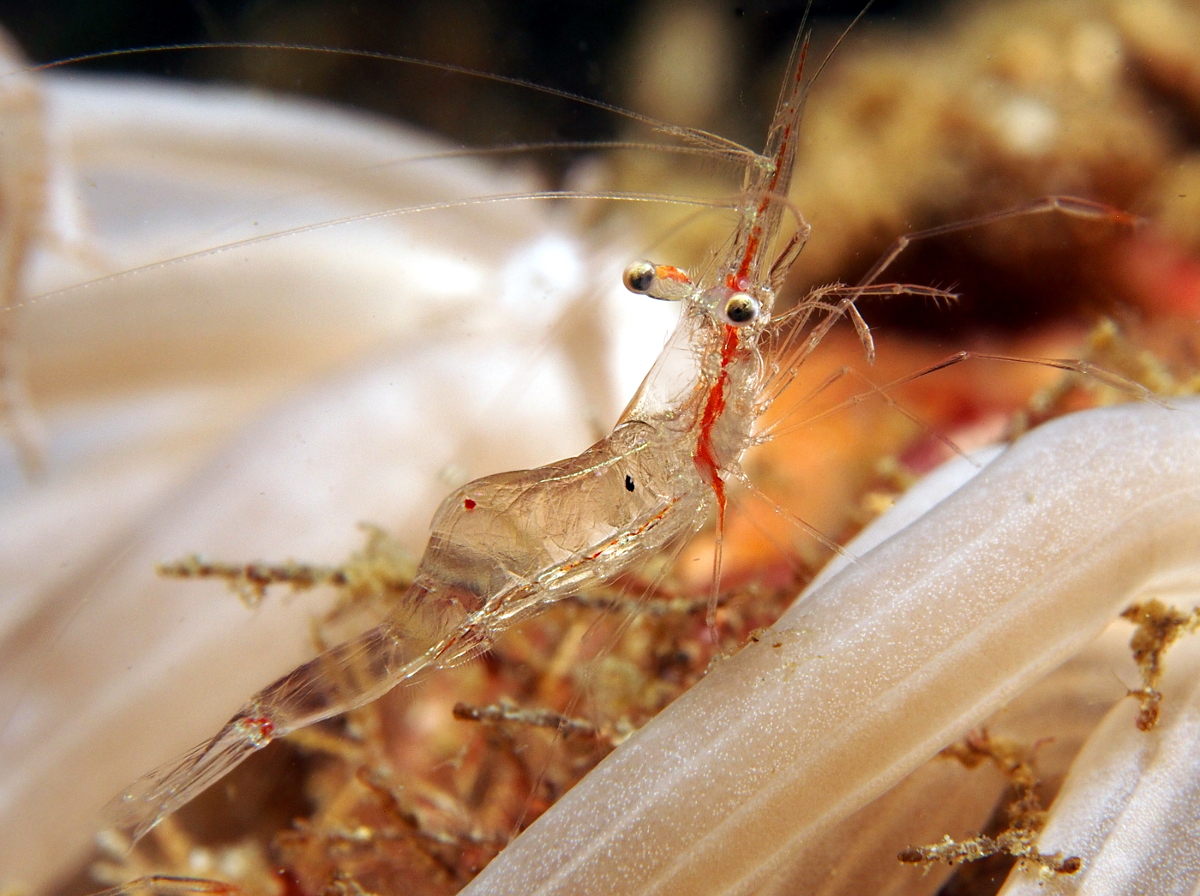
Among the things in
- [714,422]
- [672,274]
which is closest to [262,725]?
[714,422]

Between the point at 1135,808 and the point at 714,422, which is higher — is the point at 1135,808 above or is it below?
below

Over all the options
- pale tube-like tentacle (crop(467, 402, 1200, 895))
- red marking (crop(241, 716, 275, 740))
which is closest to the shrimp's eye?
pale tube-like tentacle (crop(467, 402, 1200, 895))

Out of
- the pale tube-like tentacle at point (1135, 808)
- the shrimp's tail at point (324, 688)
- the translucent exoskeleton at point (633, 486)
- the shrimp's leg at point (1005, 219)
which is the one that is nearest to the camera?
the pale tube-like tentacle at point (1135, 808)

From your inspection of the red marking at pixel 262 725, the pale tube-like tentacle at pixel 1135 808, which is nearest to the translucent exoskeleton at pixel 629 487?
the red marking at pixel 262 725

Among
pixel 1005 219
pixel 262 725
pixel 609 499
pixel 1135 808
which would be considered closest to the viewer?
pixel 1135 808

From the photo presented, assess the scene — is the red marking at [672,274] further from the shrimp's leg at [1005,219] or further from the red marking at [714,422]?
the shrimp's leg at [1005,219]

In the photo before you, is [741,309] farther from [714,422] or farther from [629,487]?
A: [629,487]

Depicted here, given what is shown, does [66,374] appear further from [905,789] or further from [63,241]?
[905,789]

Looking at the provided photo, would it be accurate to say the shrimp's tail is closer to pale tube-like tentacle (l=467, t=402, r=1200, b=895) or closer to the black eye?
pale tube-like tentacle (l=467, t=402, r=1200, b=895)
